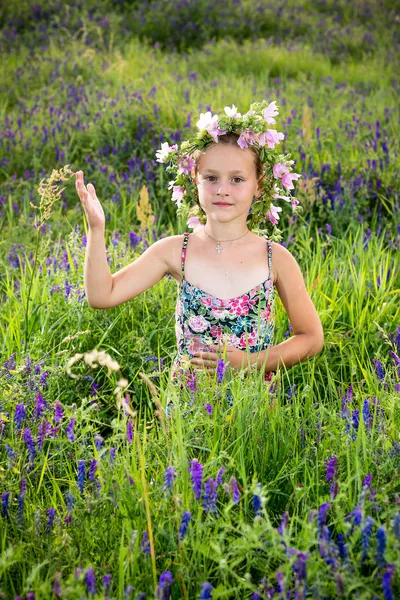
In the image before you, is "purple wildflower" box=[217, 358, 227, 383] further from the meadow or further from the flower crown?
the flower crown

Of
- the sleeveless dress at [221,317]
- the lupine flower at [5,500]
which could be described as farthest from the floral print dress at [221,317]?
the lupine flower at [5,500]

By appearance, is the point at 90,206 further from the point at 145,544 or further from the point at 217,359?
the point at 145,544

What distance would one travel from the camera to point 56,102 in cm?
712

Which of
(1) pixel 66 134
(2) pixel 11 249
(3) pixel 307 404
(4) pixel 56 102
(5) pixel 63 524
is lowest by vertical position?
(5) pixel 63 524

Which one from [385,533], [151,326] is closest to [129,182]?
[151,326]

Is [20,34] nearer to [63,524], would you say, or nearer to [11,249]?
[11,249]

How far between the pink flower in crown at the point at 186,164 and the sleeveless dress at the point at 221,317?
0.29 m

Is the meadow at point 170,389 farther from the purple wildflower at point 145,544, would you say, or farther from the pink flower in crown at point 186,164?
the pink flower in crown at point 186,164

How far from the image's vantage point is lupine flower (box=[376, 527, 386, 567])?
1.67 meters

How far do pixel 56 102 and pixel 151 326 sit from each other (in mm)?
4347

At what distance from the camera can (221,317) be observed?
9.46 feet

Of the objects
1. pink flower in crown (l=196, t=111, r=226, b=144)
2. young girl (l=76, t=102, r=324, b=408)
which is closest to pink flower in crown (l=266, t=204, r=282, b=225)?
young girl (l=76, t=102, r=324, b=408)

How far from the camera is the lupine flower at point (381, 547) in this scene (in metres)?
1.67

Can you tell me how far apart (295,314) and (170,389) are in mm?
754
